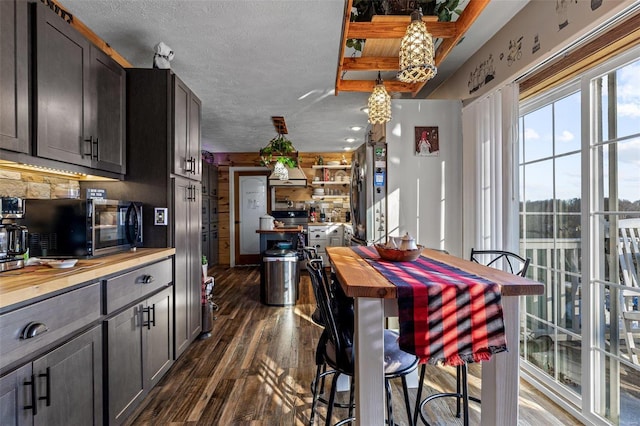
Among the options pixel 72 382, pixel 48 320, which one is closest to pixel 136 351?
pixel 72 382

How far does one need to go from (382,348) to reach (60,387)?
4.18 feet

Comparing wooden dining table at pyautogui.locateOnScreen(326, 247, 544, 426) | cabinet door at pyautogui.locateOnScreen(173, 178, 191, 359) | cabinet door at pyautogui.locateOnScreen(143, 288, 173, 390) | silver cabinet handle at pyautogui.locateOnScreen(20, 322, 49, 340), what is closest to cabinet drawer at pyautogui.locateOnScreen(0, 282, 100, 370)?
silver cabinet handle at pyautogui.locateOnScreen(20, 322, 49, 340)

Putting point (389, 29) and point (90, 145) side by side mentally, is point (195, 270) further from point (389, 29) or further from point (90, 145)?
point (389, 29)

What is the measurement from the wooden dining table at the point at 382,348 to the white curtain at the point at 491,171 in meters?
1.03

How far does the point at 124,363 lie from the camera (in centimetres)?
177

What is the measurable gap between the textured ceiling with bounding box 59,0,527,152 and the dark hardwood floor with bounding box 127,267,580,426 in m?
2.47

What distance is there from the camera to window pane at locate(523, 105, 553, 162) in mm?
2275

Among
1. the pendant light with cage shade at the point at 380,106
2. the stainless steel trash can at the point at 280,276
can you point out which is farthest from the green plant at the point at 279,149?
the pendant light with cage shade at the point at 380,106

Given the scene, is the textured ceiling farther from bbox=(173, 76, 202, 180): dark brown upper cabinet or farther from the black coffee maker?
the black coffee maker

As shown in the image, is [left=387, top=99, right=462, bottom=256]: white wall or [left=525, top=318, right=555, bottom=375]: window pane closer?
[left=525, top=318, right=555, bottom=375]: window pane

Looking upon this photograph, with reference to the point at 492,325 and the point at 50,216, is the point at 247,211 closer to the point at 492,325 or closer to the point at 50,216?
the point at 50,216

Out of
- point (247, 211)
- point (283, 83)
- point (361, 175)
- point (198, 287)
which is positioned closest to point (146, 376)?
point (198, 287)

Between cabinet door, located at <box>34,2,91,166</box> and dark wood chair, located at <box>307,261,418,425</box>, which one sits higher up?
cabinet door, located at <box>34,2,91,166</box>

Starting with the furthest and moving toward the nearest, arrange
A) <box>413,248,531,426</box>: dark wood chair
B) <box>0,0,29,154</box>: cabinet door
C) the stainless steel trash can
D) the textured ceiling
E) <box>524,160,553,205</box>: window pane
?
the stainless steel trash can, <box>524,160,553,205</box>: window pane, the textured ceiling, <box>413,248,531,426</box>: dark wood chair, <box>0,0,29,154</box>: cabinet door
